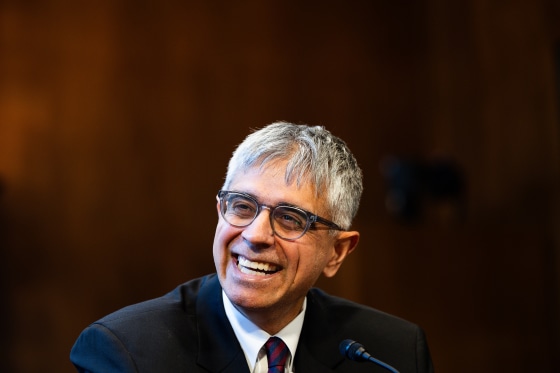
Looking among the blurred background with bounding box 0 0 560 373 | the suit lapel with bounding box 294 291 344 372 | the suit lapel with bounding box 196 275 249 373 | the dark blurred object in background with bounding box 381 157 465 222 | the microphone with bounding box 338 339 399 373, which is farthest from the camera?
the dark blurred object in background with bounding box 381 157 465 222

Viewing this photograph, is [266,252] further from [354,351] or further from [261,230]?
[354,351]

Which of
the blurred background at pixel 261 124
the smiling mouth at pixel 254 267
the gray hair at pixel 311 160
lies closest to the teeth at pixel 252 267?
the smiling mouth at pixel 254 267

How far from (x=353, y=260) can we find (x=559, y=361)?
6.00ft

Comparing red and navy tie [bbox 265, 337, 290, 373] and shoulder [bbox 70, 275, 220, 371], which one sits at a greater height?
shoulder [bbox 70, 275, 220, 371]

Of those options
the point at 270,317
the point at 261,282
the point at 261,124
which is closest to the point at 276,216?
the point at 261,282

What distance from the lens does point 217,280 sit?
2.11m

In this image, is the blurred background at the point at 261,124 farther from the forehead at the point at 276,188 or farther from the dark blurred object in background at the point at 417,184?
the forehead at the point at 276,188

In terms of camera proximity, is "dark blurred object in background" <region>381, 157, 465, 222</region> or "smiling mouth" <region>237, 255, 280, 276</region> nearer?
"smiling mouth" <region>237, 255, 280, 276</region>

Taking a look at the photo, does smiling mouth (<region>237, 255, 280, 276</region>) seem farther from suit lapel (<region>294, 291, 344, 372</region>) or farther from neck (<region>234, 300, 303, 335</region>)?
suit lapel (<region>294, 291, 344, 372</region>)

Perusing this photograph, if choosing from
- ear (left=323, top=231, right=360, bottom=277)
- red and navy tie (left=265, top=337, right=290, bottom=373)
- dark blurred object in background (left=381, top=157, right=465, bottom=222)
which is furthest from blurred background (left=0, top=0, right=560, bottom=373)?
red and navy tie (left=265, top=337, right=290, bottom=373)

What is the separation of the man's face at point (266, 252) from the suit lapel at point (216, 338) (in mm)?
91

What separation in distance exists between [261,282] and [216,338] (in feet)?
0.76

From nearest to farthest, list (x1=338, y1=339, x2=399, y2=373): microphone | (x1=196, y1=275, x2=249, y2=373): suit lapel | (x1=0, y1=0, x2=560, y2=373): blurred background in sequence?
(x1=338, y1=339, x2=399, y2=373): microphone < (x1=196, y1=275, x2=249, y2=373): suit lapel < (x1=0, y1=0, x2=560, y2=373): blurred background

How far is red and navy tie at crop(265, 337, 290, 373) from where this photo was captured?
6.44 ft
